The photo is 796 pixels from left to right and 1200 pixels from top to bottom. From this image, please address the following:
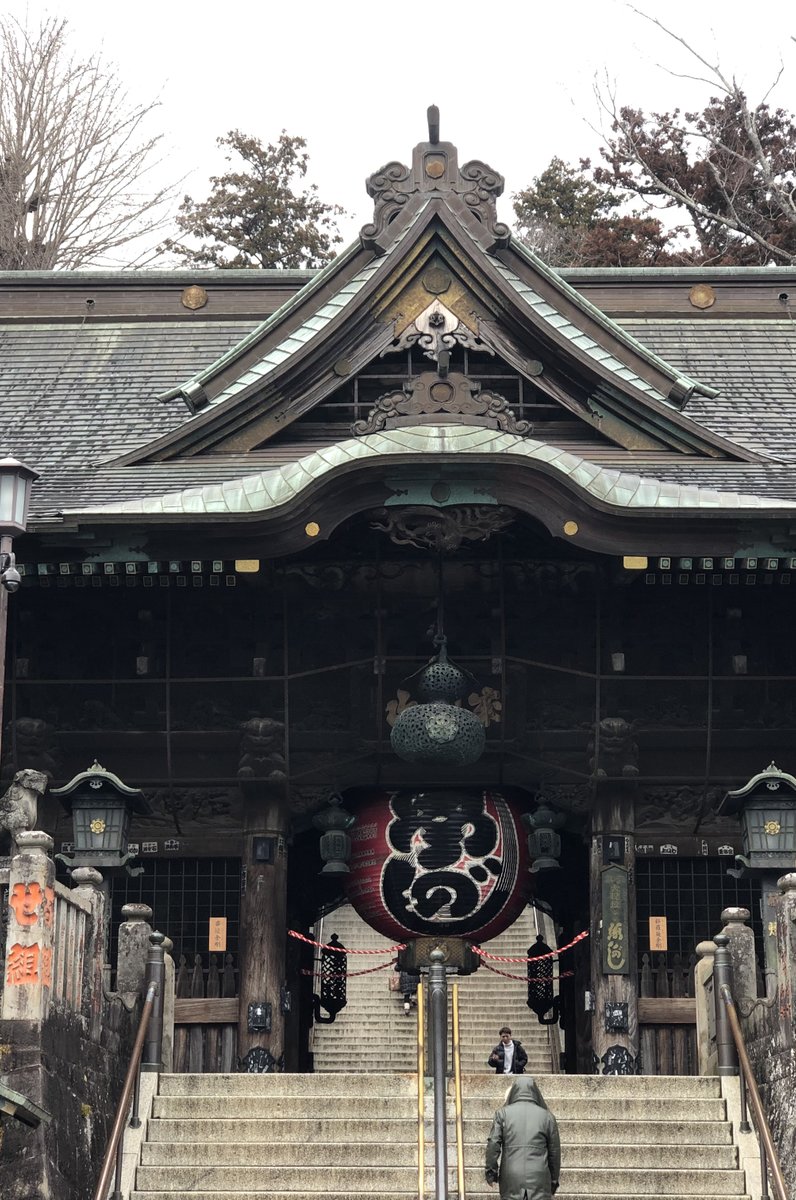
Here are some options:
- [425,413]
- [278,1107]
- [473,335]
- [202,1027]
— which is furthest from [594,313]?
[278,1107]

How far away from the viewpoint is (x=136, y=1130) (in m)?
13.1

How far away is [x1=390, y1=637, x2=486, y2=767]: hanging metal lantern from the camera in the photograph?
16.1 metres

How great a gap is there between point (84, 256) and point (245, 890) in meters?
18.5

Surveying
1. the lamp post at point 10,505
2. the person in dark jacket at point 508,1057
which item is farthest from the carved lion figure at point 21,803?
the person in dark jacket at point 508,1057

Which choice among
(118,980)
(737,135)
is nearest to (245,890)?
(118,980)

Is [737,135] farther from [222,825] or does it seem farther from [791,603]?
[222,825]

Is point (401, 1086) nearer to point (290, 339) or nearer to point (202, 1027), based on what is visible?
point (202, 1027)

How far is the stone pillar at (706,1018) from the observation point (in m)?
14.6

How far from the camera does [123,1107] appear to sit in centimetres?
1260

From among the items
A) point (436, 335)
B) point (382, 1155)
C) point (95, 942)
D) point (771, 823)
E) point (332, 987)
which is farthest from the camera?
point (332, 987)

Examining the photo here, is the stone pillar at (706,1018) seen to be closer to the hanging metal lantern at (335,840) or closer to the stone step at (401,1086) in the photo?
the stone step at (401,1086)

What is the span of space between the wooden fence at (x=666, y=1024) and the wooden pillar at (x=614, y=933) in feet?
0.44

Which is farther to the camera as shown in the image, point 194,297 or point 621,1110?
point 194,297

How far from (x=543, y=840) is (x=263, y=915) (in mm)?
2729
